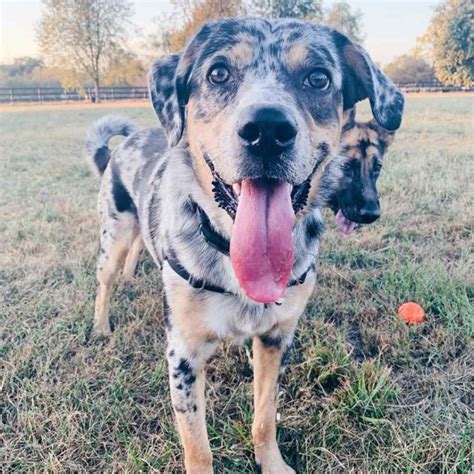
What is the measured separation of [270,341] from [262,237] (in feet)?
2.31

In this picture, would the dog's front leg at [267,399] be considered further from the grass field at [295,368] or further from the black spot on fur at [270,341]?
the grass field at [295,368]

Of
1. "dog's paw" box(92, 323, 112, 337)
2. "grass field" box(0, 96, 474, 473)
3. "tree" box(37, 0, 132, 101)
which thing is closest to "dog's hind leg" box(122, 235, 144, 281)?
"grass field" box(0, 96, 474, 473)

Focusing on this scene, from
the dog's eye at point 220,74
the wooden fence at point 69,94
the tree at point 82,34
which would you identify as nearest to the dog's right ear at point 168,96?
the dog's eye at point 220,74

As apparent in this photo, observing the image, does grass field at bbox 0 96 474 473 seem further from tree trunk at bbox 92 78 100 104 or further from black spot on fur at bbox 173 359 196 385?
tree trunk at bbox 92 78 100 104

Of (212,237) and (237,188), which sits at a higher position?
(237,188)

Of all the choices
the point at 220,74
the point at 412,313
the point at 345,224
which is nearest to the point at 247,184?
the point at 220,74

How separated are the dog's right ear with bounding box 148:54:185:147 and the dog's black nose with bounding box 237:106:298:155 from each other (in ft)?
2.26

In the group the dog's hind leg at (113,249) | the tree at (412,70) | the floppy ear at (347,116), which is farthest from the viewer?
the tree at (412,70)

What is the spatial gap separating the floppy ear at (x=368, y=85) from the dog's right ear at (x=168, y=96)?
89cm

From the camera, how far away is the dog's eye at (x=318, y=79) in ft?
7.37

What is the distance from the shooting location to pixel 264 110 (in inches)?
68.9

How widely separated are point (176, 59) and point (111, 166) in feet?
5.46

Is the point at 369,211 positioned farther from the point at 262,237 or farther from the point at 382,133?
the point at 262,237

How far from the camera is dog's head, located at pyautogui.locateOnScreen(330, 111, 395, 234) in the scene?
3.85m
